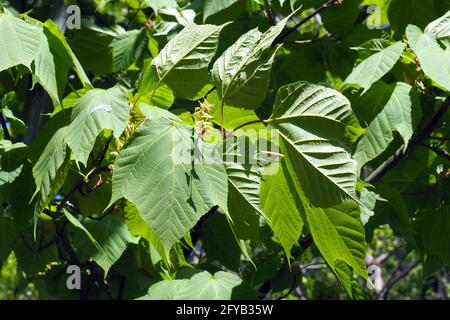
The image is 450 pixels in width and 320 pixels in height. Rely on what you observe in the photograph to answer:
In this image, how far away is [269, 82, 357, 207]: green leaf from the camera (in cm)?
104

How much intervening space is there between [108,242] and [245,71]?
0.92m

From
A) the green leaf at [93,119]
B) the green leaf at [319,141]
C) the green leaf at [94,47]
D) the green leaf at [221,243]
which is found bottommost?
the green leaf at [221,243]

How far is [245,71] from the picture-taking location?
1055mm

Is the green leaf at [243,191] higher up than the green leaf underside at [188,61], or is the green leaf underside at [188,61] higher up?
the green leaf underside at [188,61]

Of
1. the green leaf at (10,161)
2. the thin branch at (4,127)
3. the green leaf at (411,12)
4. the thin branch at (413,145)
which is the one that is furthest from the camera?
the green leaf at (411,12)

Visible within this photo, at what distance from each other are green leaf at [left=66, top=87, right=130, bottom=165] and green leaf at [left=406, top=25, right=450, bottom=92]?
0.74 meters

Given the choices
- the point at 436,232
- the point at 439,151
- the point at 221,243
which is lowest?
the point at 221,243

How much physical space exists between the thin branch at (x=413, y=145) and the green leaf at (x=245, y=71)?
0.97 meters

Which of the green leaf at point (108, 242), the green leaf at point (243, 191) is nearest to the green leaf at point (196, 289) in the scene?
the green leaf at point (108, 242)

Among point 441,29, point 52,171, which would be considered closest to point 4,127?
point 52,171

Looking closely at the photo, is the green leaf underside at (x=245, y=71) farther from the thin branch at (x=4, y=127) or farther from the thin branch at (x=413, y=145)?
the thin branch at (x=413, y=145)

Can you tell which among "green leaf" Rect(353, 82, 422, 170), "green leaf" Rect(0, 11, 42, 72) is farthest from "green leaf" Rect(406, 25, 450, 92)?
"green leaf" Rect(0, 11, 42, 72)

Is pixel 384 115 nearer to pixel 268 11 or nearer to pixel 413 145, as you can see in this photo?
pixel 413 145

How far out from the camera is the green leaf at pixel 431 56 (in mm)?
1566
